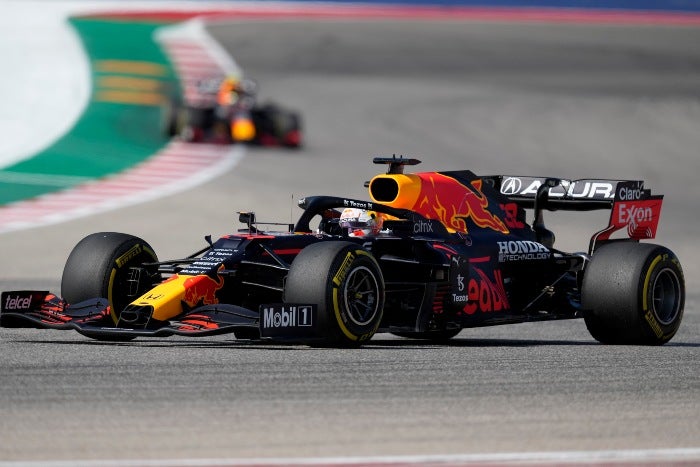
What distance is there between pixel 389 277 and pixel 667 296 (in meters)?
2.63

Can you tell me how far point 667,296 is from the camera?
13570 millimetres

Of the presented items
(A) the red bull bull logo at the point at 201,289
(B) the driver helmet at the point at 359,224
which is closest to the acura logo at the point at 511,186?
(B) the driver helmet at the point at 359,224

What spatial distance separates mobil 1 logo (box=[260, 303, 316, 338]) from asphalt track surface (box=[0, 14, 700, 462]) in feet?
0.61

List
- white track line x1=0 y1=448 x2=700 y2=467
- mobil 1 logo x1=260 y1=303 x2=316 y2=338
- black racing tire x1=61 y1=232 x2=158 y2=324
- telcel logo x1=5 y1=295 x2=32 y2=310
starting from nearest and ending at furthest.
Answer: white track line x1=0 y1=448 x2=700 y2=467 → mobil 1 logo x1=260 y1=303 x2=316 y2=338 → telcel logo x1=5 y1=295 x2=32 y2=310 → black racing tire x1=61 y1=232 x2=158 y2=324

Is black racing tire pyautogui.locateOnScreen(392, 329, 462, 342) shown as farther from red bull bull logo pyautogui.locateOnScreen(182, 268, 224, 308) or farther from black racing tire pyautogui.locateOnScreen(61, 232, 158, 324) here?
black racing tire pyautogui.locateOnScreen(61, 232, 158, 324)

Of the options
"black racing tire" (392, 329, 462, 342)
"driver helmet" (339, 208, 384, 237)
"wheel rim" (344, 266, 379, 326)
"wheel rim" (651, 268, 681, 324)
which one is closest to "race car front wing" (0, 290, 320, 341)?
"wheel rim" (344, 266, 379, 326)

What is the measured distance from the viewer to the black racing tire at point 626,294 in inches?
511

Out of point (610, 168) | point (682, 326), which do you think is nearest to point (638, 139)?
point (610, 168)

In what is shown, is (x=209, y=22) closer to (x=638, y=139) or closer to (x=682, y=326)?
(x=638, y=139)

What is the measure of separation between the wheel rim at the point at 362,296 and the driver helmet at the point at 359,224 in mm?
1088

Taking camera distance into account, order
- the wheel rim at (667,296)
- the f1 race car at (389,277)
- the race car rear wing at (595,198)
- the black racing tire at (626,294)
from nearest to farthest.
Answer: the f1 race car at (389,277) → the black racing tire at (626,294) → the wheel rim at (667,296) → the race car rear wing at (595,198)

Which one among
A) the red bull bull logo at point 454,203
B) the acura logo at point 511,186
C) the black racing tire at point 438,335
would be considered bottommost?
the black racing tire at point 438,335

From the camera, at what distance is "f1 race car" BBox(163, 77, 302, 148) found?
34188 millimetres

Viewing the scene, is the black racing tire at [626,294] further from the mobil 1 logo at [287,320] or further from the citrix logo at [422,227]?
the mobil 1 logo at [287,320]
